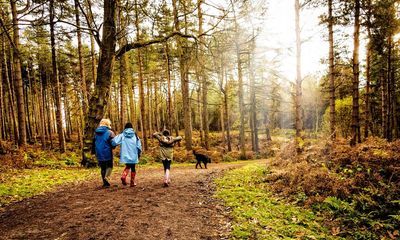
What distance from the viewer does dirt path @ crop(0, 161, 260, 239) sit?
14.1 ft

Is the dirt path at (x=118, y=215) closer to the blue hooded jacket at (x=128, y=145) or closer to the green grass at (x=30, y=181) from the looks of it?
the green grass at (x=30, y=181)

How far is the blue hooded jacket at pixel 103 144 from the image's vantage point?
7008 millimetres

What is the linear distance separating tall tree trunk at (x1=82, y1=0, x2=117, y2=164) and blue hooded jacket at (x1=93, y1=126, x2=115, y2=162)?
455 cm

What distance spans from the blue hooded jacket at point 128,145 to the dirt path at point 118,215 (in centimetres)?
85

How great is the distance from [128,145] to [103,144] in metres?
0.68

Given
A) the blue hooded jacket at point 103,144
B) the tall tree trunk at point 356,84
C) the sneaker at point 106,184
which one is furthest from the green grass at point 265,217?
the tall tree trunk at point 356,84

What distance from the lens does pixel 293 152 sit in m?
10.9

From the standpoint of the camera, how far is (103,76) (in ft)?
36.9

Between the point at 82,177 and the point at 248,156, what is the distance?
15.0 meters

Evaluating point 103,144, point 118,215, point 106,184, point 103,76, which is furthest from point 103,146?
point 103,76

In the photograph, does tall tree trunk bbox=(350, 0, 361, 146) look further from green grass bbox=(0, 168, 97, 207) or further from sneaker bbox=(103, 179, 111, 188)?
green grass bbox=(0, 168, 97, 207)

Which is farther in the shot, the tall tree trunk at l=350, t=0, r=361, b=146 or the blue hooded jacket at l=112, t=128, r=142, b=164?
the tall tree trunk at l=350, t=0, r=361, b=146

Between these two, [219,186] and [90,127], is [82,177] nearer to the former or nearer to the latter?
[90,127]

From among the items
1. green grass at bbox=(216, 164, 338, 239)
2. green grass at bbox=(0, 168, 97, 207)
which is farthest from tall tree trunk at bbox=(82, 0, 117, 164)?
green grass at bbox=(216, 164, 338, 239)
